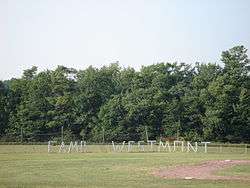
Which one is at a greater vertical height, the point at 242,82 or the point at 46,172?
the point at 242,82

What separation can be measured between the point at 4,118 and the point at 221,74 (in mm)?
37374

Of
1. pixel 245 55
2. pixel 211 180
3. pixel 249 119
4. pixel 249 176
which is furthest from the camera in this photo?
pixel 245 55

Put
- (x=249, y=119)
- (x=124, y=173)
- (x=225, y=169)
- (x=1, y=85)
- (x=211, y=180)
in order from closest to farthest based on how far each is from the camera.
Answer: (x=211, y=180)
(x=124, y=173)
(x=225, y=169)
(x=249, y=119)
(x=1, y=85)

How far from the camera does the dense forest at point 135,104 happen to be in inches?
3314

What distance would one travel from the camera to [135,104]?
293 feet

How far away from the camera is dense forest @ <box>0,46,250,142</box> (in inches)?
3314

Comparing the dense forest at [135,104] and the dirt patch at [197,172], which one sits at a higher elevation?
the dense forest at [135,104]

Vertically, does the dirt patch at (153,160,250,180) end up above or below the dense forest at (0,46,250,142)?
below

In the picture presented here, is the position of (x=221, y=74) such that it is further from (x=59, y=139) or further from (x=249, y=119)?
(x=59, y=139)

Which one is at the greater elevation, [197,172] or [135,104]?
[135,104]

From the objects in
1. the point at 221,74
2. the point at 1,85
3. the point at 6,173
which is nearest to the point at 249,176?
the point at 6,173

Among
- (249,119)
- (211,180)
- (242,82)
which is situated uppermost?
(242,82)

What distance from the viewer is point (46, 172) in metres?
31.2

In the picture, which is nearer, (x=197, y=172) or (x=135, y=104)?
(x=197, y=172)
